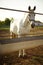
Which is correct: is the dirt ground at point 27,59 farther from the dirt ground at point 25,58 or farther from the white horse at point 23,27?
the white horse at point 23,27

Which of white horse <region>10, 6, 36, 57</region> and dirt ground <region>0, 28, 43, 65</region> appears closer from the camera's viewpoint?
dirt ground <region>0, 28, 43, 65</region>

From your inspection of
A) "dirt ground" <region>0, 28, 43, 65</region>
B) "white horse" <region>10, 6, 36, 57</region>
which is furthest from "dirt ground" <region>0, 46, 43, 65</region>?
"white horse" <region>10, 6, 36, 57</region>

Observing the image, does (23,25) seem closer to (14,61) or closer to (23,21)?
(23,21)

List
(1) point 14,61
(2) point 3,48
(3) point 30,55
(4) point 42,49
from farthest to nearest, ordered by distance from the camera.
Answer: (4) point 42,49 < (3) point 30,55 < (1) point 14,61 < (2) point 3,48

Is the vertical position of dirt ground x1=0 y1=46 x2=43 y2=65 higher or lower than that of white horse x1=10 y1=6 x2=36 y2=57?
lower

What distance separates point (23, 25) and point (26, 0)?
0.38m

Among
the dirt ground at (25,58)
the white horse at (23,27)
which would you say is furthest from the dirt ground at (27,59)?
the white horse at (23,27)

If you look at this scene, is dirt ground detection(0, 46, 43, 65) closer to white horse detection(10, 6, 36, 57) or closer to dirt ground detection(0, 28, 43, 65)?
dirt ground detection(0, 28, 43, 65)

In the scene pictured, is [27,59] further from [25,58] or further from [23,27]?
[23,27]

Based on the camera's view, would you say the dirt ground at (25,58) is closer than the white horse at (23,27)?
Yes

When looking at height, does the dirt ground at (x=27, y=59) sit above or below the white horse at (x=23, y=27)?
below

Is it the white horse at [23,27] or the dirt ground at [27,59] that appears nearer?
the dirt ground at [27,59]

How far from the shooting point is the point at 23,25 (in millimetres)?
1183

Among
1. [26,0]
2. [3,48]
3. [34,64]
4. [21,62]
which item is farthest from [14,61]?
[26,0]
